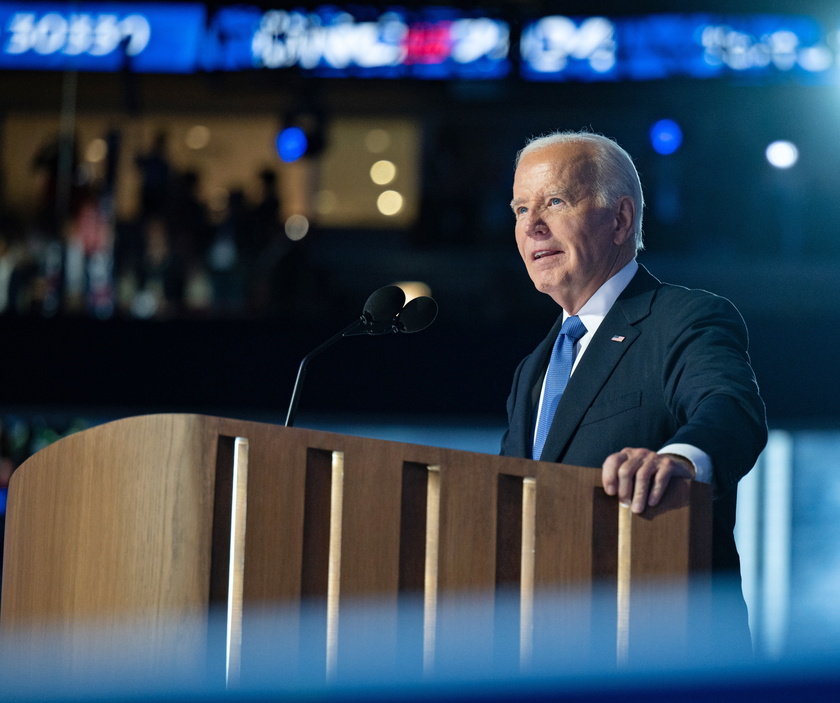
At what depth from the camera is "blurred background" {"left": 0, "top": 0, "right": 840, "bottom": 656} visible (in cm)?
590

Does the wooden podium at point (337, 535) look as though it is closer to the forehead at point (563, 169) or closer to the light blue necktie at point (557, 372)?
the light blue necktie at point (557, 372)

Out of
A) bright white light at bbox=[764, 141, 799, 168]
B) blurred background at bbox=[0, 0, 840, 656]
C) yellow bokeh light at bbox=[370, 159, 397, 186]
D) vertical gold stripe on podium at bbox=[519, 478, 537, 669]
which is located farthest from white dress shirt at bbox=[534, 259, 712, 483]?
yellow bokeh light at bbox=[370, 159, 397, 186]

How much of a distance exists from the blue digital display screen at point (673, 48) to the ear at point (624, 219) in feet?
15.3

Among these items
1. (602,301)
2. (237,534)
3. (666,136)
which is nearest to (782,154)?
(666,136)

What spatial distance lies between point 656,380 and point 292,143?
18.6 feet

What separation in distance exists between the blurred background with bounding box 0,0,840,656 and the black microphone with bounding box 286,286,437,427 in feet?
13.0

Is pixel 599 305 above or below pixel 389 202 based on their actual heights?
below

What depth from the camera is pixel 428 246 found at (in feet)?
27.9

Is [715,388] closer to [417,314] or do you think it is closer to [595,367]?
[595,367]

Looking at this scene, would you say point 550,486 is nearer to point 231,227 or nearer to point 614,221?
point 614,221

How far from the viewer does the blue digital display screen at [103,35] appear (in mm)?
6660

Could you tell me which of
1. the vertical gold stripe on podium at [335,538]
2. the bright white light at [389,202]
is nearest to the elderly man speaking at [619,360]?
the vertical gold stripe on podium at [335,538]

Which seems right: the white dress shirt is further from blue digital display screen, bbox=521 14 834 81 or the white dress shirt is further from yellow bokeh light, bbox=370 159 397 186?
yellow bokeh light, bbox=370 159 397 186

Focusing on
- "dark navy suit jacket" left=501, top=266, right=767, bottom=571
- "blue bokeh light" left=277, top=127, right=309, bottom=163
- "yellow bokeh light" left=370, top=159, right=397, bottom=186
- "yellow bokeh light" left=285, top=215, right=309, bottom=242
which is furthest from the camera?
"yellow bokeh light" left=370, top=159, right=397, bottom=186
